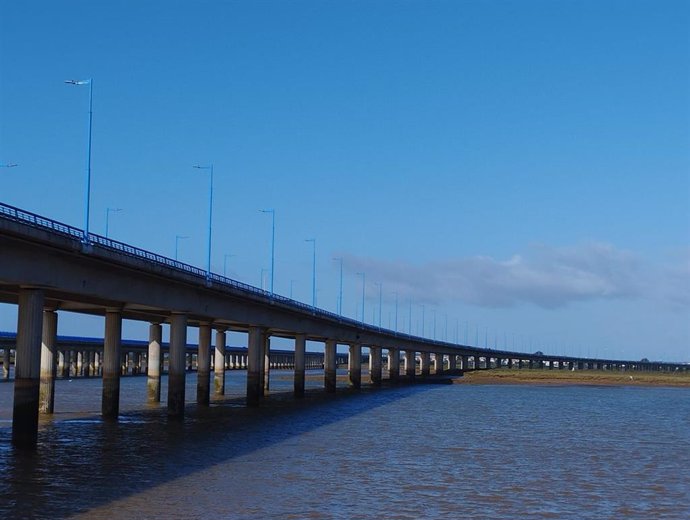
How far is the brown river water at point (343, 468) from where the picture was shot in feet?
93.0

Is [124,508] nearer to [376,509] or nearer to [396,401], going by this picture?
[376,509]

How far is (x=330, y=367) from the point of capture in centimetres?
11469

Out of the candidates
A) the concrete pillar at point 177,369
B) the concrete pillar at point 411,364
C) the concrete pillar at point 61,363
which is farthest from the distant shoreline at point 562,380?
the concrete pillar at point 177,369

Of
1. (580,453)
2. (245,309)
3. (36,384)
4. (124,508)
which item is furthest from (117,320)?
(124,508)

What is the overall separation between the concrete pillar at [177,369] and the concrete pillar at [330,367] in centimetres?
4827

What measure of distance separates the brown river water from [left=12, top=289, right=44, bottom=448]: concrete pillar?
1.05 m

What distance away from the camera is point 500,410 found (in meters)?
81.4

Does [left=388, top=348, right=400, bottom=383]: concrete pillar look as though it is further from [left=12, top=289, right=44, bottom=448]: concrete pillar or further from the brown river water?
[left=12, top=289, right=44, bottom=448]: concrete pillar

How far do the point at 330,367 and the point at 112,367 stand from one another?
181ft

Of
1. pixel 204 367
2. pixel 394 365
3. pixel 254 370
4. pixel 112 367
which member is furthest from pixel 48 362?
pixel 394 365

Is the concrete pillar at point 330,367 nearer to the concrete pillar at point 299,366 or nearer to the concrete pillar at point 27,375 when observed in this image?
the concrete pillar at point 299,366

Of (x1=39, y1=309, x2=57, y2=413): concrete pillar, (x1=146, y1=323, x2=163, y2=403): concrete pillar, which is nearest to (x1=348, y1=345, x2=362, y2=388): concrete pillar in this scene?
(x1=146, y1=323, x2=163, y2=403): concrete pillar

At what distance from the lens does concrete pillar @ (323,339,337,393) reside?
11106 cm

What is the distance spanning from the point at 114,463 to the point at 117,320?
91.6ft
